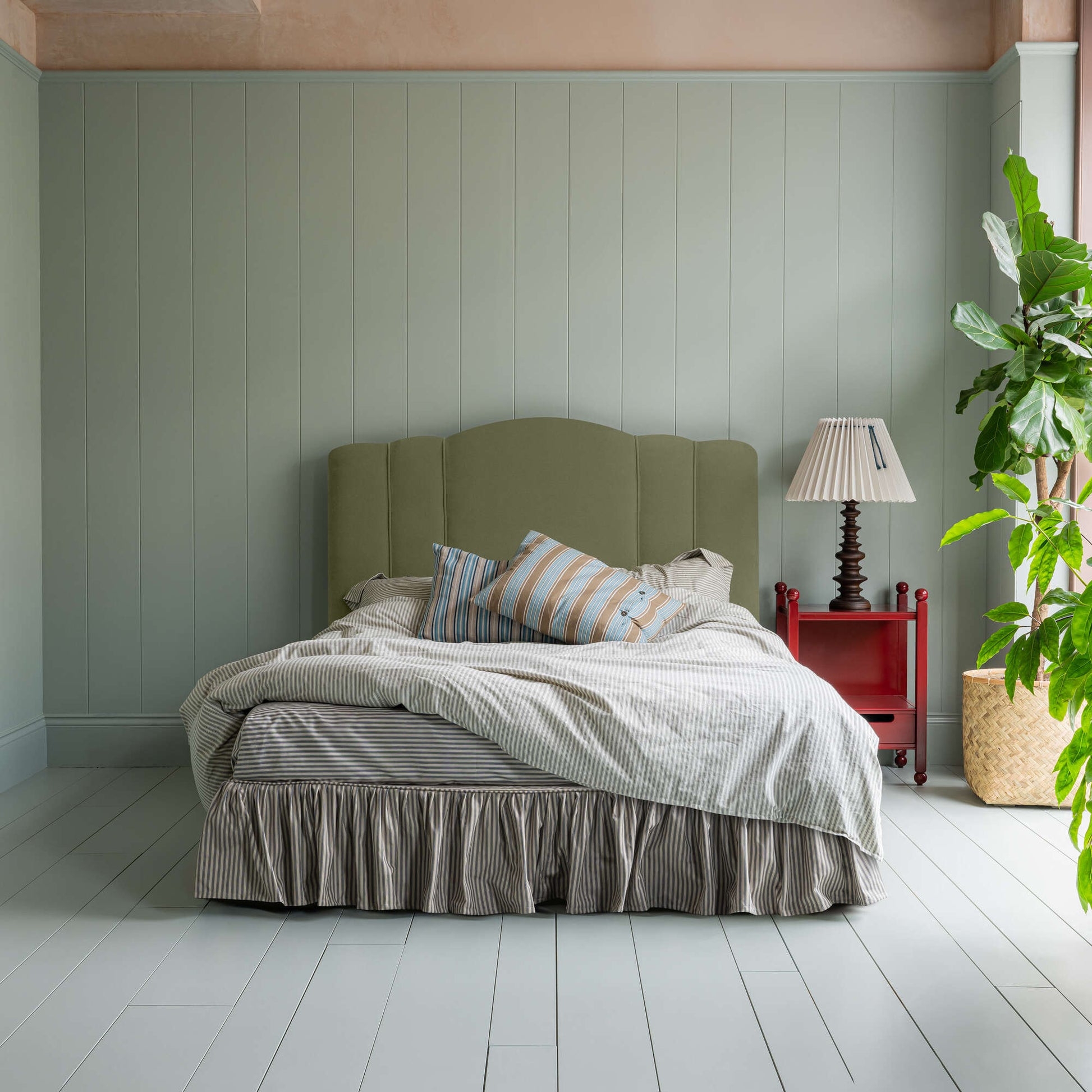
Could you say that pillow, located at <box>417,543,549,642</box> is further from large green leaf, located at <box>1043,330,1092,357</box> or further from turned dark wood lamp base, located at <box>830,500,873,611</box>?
large green leaf, located at <box>1043,330,1092,357</box>

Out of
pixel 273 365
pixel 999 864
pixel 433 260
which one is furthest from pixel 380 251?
pixel 999 864

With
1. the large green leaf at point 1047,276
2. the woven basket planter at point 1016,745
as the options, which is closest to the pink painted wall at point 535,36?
the large green leaf at point 1047,276

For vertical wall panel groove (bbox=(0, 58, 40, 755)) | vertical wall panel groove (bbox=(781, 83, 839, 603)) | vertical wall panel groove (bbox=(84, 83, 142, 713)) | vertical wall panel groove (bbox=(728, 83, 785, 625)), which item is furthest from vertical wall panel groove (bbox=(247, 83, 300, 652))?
vertical wall panel groove (bbox=(781, 83, 839, 603))

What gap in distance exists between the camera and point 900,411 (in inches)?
146

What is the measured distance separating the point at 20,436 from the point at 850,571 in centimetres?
308

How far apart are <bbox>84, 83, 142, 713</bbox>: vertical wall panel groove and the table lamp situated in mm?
2497

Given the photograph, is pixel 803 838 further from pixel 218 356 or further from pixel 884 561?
pixel 218 356

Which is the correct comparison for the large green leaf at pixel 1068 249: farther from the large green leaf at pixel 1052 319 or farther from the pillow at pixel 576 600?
the pillow at pixel 576 600

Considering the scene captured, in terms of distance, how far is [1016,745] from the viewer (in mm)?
3119

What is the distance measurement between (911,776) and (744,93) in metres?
2.61

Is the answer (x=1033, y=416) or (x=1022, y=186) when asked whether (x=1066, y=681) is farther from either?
(x=1022, y=186)

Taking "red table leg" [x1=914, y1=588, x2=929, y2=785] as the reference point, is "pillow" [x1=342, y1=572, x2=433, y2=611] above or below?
above

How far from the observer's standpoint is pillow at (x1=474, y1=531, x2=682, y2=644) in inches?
118

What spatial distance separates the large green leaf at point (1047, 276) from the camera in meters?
2.86
